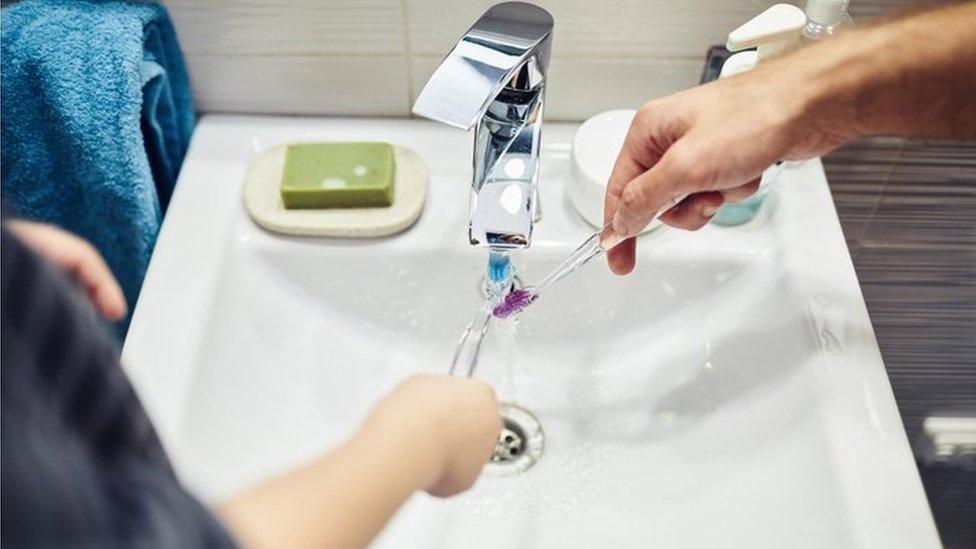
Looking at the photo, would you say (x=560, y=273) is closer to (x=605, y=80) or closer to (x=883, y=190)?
(x=605, y=80)

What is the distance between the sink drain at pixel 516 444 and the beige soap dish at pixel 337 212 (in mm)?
169

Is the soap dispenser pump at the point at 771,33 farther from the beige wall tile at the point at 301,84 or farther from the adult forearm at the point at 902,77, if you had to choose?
the beige wall tile at the point at 301,84

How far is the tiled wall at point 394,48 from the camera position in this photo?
2.03 ft

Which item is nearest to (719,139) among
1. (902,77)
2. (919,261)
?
(902,77)

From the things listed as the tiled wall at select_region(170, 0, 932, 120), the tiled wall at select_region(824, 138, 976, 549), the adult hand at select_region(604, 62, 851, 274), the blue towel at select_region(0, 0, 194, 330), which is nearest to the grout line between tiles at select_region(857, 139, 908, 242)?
the tiled wall at select_region(824, 138, 976, 549)

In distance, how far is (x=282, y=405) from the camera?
0.59 meters

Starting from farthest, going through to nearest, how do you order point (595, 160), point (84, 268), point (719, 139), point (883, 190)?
point (883, 190) < point (595, 160) < point (719, 139) < point (84, 268)

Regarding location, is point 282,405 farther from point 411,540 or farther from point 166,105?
point 166,105

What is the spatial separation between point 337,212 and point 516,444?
221 millimetres

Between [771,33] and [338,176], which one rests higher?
[771,33]

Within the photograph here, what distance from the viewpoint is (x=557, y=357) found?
67 centimetres

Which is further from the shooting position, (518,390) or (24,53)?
(518,390)

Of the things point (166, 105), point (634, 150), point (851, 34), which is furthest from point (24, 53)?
point (851, 34)

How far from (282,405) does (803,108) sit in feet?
1.29
